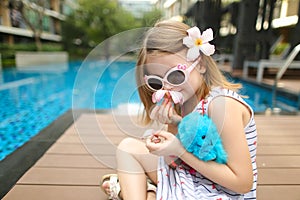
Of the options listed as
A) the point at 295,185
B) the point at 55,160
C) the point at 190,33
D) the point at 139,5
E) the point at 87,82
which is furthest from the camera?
the point at 55,160

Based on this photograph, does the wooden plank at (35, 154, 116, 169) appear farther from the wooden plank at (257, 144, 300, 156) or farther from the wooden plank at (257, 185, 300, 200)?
the wooden plank at (257, 144, 300, 156)

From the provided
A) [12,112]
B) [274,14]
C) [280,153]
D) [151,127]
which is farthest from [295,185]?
[274,14]

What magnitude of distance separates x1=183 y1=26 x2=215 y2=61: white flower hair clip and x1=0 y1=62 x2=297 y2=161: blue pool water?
192 mm

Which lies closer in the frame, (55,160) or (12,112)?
(55,160)

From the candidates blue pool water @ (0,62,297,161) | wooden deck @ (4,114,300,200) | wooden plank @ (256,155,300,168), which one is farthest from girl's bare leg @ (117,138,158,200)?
wooden plank @ (256,155,300,168)

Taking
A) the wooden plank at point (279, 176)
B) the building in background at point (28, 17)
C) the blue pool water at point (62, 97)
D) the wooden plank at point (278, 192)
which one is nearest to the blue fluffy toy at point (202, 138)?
the blue pool water at point (62, 97)

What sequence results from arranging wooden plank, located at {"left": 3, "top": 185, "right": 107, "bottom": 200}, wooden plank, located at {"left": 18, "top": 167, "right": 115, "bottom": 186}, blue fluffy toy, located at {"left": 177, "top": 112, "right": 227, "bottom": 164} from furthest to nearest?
wooden plank, located at {"left": 18, "top": 167, "right": 115, "bottom": 186} → wooden plank, located at {"left": 3, "top": 185, "right": 107, "bottom": 200} → blue fluffy toy, located at {"left": 177, "top": 112, "right": 227, "bottom": 164}

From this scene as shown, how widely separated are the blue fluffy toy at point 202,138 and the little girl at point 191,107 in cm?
2

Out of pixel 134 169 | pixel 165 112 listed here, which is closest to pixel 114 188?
pixel 134 169

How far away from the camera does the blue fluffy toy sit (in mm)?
688

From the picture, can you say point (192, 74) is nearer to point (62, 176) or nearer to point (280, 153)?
point (62, 176)

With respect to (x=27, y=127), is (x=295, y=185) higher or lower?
higher

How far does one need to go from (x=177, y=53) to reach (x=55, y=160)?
1117mm

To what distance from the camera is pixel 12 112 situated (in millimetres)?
4129
